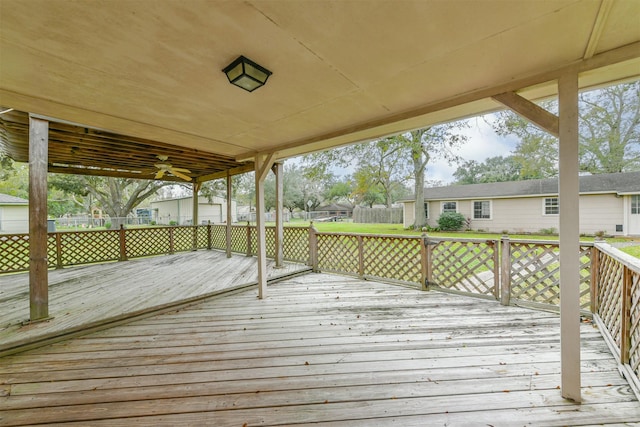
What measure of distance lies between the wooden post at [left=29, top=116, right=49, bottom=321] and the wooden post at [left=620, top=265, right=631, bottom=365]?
574 centimetres

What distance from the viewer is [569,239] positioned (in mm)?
1760

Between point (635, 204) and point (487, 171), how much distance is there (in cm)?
2062

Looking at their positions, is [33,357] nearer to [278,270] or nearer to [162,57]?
[162,57]

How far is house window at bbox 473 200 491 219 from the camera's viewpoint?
1255cm

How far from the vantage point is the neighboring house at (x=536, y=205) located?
943 cm

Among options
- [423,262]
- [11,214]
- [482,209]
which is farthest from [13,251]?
[482,209]

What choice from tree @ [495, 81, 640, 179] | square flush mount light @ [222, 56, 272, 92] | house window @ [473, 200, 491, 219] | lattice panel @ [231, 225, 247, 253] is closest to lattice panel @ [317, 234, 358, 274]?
lattice panel @ [231, 225, 247, 253]

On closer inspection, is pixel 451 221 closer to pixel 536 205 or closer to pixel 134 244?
pixel 536 205

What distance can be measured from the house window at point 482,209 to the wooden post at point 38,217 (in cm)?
1495

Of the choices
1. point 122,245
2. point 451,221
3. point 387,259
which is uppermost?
point 451,221

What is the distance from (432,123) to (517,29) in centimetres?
140

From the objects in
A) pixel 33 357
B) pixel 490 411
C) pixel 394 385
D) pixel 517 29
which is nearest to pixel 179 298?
pixel 33 357

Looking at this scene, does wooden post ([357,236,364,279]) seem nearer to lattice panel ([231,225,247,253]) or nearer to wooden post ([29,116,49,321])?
lattice panel ([231,225,247,253])

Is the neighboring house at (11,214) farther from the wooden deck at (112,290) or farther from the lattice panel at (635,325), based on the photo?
the lattice panel at (635,325)
